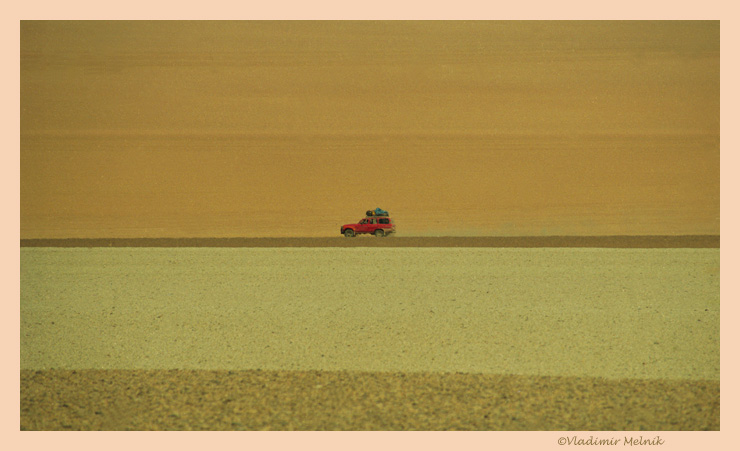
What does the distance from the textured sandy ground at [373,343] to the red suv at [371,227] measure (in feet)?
4.85

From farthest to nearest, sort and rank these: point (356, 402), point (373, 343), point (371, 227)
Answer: point (371, 227) < point (373, 343) < point (356, 402)

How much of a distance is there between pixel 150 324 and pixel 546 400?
2.66 m

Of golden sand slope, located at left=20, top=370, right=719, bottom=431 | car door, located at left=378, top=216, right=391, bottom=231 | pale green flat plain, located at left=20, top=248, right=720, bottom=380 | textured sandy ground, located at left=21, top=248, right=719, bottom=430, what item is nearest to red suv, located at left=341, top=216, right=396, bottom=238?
car door, located at left=378, top=216, right=391, bottom=231

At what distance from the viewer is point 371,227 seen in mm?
7336

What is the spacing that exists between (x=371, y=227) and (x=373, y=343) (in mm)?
3993

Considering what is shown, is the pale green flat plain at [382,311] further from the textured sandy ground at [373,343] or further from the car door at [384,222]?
the car door at [384,222]

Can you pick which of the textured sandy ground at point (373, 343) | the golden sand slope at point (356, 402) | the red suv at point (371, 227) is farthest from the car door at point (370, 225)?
the golden sand slope at point (356, 402)

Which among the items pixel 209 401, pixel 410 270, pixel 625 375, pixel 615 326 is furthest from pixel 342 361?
pixel 410 270

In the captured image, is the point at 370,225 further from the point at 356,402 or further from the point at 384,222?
the point at 356,402

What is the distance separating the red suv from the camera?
7.31 metres

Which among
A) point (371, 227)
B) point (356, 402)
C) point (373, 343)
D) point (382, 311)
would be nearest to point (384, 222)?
point (371, 227)

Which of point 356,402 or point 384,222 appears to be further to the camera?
point 384,222

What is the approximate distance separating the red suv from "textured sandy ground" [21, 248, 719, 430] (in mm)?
1477

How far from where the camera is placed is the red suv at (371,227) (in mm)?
7309
